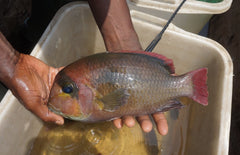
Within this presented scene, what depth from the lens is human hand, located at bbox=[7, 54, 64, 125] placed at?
134cm

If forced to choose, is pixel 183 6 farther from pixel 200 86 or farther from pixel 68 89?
pixel 68 89

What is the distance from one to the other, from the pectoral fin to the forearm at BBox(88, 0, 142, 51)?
1.79ft

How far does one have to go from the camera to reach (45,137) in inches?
72.0

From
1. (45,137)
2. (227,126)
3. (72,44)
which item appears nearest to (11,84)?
(45,137)

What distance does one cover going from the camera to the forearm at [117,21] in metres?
1.65

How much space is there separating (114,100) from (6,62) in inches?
28.4

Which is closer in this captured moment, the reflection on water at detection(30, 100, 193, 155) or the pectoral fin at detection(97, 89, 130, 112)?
the pectoral fin at detection(97, 89, 130, 112)

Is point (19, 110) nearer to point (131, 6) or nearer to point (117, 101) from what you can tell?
point (117, 101)

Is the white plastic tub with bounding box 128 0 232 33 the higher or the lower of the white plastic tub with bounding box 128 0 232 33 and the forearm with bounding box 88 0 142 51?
the higher

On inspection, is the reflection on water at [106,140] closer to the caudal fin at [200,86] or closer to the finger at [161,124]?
the finger at [161,124]

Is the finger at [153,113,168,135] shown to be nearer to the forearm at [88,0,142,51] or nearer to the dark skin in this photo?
the dark skin

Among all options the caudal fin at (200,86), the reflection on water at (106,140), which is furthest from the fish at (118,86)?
the reflection on water at (106,140)

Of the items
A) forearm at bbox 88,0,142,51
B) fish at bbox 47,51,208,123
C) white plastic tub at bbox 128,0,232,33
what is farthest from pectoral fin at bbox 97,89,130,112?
white plastic tub at bbox 128,0,232,33

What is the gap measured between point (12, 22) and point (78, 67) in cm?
156
